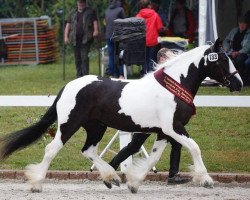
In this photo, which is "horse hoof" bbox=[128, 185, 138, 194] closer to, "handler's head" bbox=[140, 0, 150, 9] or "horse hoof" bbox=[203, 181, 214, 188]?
"horse hoof" bbox=[203, 181, 214, 188]

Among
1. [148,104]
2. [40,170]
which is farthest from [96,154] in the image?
[148,104]

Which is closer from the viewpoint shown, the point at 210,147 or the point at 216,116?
the point at 210,147

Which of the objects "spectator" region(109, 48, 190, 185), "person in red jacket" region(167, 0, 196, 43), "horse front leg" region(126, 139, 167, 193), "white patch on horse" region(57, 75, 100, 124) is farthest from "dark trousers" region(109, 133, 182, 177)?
"person in red jacket" region(167, 0, 196, 43)

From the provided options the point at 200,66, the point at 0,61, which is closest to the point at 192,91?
the point at 200,66

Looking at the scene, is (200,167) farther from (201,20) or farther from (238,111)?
(201,20)

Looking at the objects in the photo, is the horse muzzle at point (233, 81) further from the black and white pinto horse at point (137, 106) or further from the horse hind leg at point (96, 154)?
the horse hind leg at point (96, 154)

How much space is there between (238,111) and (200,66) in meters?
5.71

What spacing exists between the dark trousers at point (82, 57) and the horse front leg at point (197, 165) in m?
10.6

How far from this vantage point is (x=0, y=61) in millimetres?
28188

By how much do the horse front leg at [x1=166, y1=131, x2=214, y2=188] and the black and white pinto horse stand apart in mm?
11

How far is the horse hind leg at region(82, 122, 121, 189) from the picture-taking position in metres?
11.8

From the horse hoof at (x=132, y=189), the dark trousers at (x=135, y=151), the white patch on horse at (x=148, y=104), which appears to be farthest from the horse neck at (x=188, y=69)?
the horse hoof at (x=132, y=189)

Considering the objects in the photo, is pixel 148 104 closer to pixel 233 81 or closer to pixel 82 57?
pixel 233 81

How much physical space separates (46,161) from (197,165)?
5.69 ft
